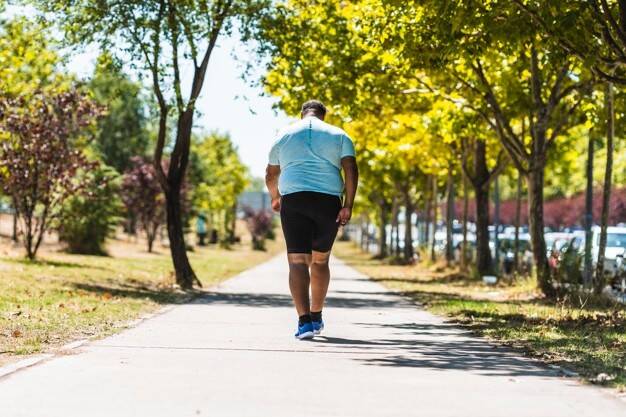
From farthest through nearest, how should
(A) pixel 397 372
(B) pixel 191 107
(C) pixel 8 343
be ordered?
(B) pixel 191 107
(C) pixel 8 343
(A) pixel 397 372

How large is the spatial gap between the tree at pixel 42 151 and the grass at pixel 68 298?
1464 mm

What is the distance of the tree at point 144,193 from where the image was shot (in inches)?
1886

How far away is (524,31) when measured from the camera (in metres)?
14.4

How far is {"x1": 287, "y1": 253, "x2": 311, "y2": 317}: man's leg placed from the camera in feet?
35.2

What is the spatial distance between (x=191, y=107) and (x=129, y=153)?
5737 centimetres

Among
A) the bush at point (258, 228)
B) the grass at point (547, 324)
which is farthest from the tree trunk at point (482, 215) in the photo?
the bush at point (258, 228)

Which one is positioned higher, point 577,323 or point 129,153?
point 129,153

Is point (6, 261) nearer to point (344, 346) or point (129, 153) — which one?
point (344, 346)

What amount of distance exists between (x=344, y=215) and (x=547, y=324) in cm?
403

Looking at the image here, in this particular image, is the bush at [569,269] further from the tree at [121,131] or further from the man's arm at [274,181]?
the tree at [121,131]

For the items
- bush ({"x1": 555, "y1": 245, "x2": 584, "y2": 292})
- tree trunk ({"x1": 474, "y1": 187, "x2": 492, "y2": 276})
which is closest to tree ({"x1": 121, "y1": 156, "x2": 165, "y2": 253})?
tree trunk ({"x1": 474, "y1": 187, "x2": 492, "y2": 276})

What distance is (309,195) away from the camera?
10.7 metres

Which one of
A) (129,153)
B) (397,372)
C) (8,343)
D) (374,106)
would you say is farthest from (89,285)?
(129,153)

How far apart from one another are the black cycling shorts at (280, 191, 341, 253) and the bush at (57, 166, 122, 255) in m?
24.3
